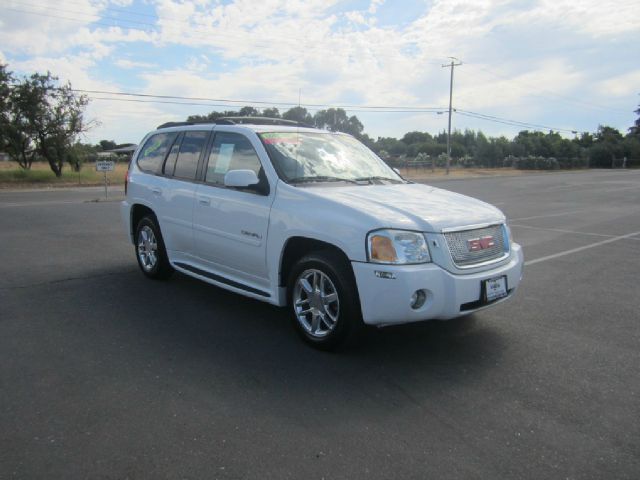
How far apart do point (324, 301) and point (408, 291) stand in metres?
0.73

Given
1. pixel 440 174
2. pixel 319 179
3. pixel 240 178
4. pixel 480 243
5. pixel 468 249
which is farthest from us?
pixel 440 174

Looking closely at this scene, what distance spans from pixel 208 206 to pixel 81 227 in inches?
282

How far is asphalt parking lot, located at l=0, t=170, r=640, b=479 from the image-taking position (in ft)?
9.29

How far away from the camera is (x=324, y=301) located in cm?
423

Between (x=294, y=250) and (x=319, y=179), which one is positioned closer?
(x=294, y=250)

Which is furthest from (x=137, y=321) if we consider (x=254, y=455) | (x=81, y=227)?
(x=81, y=227)

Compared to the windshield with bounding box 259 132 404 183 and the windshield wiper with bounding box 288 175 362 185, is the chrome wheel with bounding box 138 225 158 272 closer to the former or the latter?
the windshield with bounding box 259 132 404 183

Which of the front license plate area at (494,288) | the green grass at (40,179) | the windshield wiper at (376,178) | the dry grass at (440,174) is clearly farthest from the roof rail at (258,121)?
the dry grass at (440,174)

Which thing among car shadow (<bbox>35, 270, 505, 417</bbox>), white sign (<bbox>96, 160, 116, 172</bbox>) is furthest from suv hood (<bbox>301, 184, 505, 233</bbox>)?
white sign (<bbox>96, 160, 116, 172</bbox>)

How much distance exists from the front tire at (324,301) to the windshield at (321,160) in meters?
0.87

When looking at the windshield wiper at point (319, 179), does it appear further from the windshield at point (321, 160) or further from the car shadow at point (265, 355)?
the car shadow at point (265, 355)

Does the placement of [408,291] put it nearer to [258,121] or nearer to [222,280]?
[222,280]

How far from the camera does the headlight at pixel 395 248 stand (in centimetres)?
388

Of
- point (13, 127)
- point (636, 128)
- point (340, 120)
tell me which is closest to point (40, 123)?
point (13, 127)
